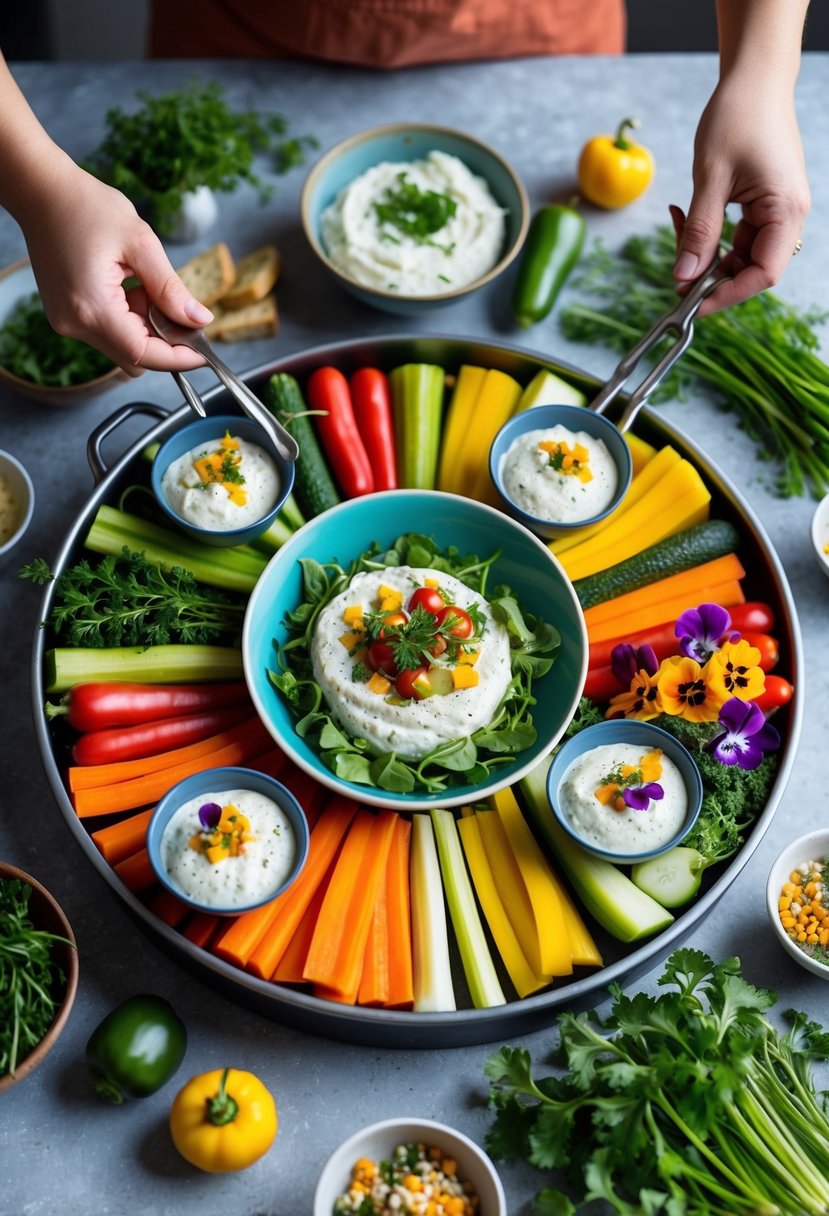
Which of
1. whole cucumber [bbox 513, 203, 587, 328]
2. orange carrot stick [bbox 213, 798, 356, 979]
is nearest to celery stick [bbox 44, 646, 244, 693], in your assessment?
orange carrot stick [bbox 213, 798, 356, 979]

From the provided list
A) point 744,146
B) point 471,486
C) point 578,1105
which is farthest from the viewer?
point 471,486

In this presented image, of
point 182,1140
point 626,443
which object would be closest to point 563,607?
point 626,443

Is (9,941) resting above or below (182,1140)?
above

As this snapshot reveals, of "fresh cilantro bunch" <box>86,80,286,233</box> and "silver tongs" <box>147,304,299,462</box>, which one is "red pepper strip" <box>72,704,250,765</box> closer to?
"silver tongs" <box>147,304,299,462</box>

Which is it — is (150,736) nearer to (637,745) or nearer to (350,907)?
(350,907)

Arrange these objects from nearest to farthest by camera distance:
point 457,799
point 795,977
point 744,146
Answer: point 457,799
point 795,977
point 744,146

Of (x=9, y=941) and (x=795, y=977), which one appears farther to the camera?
(x=795, y=977)

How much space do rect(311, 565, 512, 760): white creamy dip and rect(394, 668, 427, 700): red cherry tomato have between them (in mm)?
27

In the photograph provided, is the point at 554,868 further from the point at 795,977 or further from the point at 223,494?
the point at 223,494

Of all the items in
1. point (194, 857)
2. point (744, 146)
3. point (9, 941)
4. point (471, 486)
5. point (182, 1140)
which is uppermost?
point (744, 146)

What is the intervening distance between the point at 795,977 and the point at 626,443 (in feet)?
5.27

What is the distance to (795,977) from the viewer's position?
10.4 feet

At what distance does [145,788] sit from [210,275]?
202cm

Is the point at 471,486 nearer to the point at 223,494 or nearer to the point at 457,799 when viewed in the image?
the point at 223,494
